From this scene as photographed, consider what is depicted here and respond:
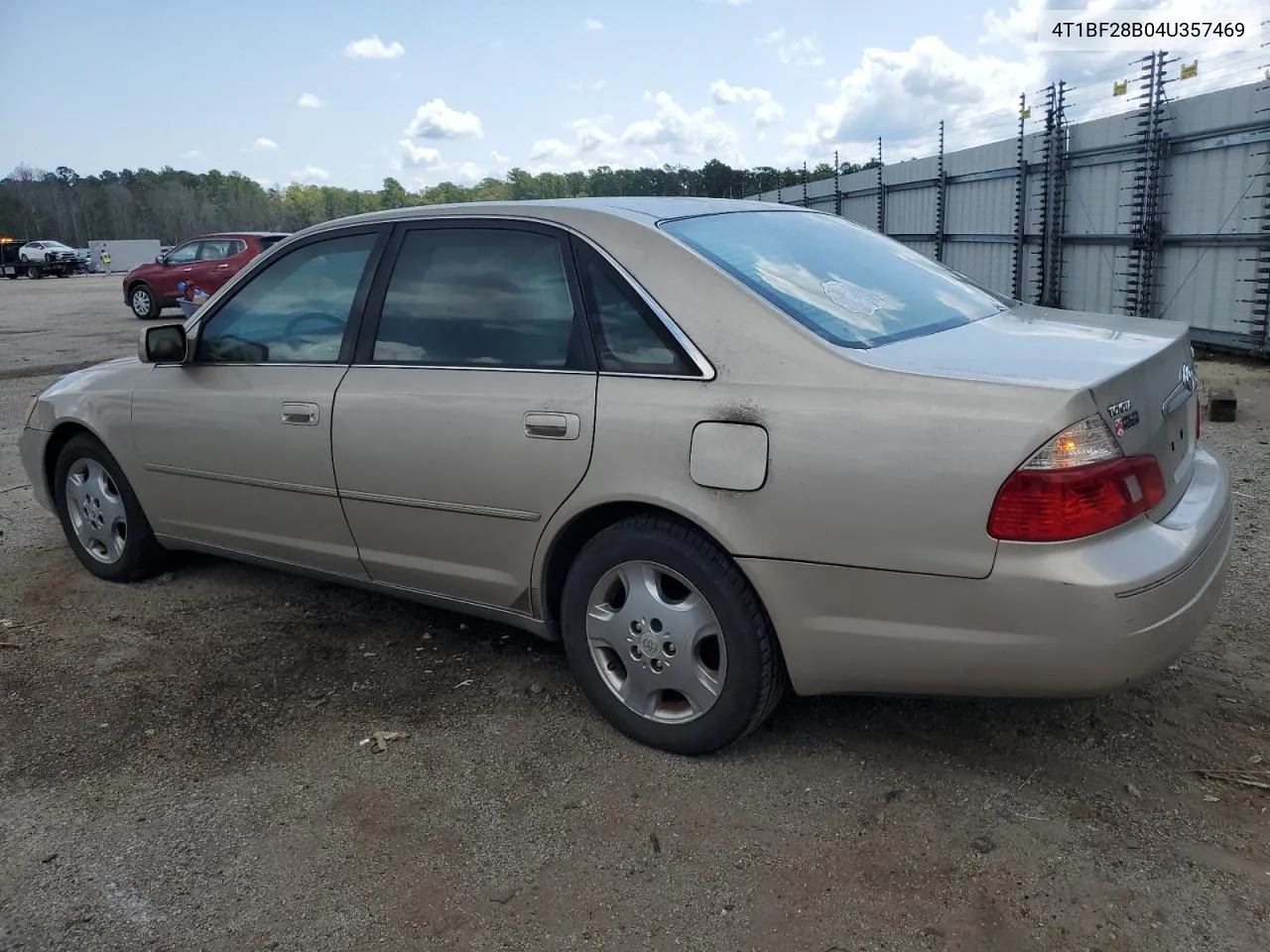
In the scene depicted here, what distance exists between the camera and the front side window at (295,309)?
12.0ft

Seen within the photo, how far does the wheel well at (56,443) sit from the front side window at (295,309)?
3.22ft

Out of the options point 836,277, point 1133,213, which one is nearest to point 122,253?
point 1133,213

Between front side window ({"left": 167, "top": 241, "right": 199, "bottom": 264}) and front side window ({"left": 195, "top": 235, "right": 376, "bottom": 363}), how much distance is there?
18403 millimetres

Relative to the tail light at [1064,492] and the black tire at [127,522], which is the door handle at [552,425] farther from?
the black tire at [127,522]

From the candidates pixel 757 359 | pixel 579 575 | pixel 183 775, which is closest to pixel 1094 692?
pixel 757 359

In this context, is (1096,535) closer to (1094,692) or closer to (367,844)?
(1094,692)

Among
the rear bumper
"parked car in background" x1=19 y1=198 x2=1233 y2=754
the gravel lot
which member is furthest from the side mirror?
the rear bumper

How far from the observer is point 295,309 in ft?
12.5

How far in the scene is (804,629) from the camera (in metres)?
2.63

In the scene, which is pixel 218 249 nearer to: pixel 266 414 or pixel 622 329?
pixel 266 414

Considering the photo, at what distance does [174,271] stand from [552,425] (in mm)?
20326

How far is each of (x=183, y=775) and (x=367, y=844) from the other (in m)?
0.74

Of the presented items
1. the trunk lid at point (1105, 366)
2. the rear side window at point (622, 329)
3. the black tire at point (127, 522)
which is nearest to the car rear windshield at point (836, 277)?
the trunk lid at point (1105, 366)

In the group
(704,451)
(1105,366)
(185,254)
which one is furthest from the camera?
(185,254)
